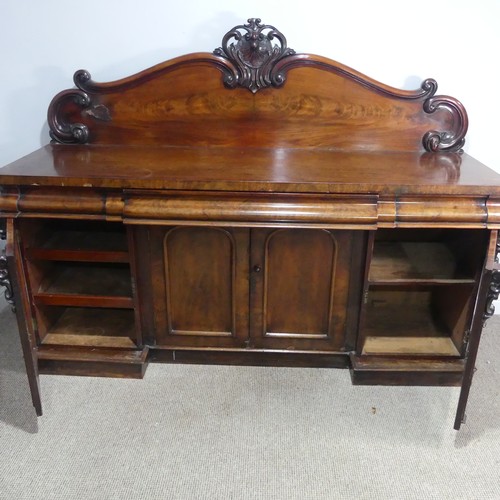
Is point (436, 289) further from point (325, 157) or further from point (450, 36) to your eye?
point (450, 36)

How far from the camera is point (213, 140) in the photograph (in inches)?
72.8

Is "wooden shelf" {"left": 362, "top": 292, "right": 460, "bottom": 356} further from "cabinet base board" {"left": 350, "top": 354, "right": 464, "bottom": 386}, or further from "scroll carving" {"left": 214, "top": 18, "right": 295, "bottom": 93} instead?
"scroll carving" {"left": 214, "top": 18, "right": 295, "bottom": 93}

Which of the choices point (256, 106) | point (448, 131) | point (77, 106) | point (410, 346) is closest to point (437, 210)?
point (448, 131)

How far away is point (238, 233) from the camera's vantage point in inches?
63.9

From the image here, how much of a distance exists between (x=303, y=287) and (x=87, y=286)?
851mm

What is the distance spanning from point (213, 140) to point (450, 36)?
97cm

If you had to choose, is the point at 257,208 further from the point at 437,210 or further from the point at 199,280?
the point at 437,210

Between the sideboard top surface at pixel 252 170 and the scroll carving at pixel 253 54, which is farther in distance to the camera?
the scroll carving at pixel 253 54

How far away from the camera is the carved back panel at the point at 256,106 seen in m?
1.74

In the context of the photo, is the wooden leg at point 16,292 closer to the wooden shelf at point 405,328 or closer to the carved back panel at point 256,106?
the carved back panel at point 256,106

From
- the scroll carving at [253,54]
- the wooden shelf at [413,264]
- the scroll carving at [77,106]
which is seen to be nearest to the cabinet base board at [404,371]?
the wooden shelf at [413,264]

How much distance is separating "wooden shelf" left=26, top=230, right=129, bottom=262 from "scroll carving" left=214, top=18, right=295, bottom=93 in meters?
0.75

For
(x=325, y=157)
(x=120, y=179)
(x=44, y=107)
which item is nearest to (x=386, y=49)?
(x=325, y=157)

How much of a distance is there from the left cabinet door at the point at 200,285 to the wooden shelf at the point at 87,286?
0.16m
